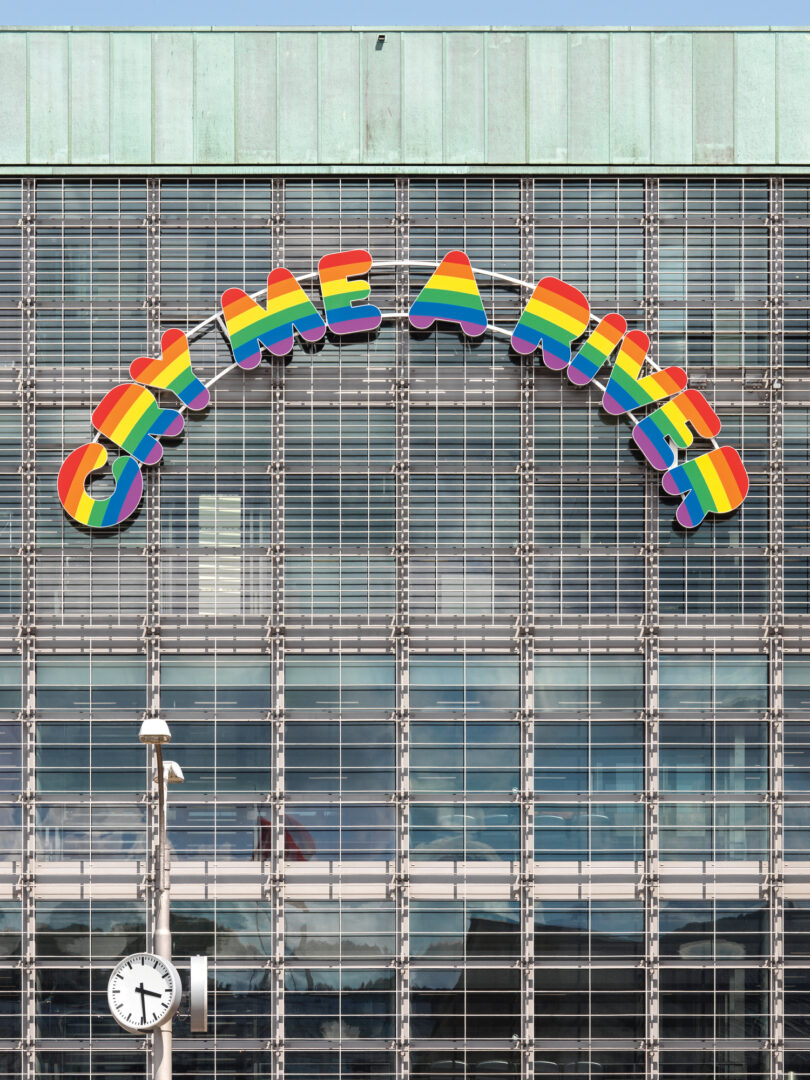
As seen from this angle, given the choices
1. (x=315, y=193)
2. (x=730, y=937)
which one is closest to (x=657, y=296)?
(x=315, y=193)

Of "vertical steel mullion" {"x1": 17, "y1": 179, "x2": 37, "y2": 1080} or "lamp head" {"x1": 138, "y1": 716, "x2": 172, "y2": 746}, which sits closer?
"lamp head" {"x1": 138, "y1": 716, "x2": 172, "y2": 746}

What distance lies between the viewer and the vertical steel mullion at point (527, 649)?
2366 cm

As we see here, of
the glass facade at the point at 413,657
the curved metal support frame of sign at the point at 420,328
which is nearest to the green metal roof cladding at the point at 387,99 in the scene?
the glass facade at the point at 413,657

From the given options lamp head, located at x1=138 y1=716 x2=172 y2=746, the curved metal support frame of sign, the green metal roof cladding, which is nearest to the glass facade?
the curved metal support frame of sign

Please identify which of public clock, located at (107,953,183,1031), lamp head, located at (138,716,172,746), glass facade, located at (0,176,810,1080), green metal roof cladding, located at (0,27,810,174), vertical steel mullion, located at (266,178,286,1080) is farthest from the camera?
green metal roof cladding, located at (0,27,810,174)

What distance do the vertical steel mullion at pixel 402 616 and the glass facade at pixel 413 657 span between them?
0.24 feet

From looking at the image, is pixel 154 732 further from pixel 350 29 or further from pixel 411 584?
pixel 350 29

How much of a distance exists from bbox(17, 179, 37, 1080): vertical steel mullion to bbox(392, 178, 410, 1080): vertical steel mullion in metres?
7.37

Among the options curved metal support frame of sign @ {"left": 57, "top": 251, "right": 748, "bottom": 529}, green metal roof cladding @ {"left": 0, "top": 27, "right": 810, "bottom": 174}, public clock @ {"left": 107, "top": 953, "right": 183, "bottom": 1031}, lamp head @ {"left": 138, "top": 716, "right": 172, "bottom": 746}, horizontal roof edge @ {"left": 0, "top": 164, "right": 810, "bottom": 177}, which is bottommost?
public clock @ {"left": 107, "top": 953, "right": 183, "bottom": 1031}

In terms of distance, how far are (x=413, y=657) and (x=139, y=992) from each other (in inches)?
332

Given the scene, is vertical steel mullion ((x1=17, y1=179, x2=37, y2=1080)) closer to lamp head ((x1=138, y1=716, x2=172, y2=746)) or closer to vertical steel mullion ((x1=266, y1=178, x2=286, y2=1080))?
vertical steel mullion ((x1=266, y1=178, x2=286, y2=1080))

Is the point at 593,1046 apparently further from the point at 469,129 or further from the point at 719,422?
the point at 469,129

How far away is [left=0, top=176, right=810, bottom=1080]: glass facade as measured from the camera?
77.7 ft

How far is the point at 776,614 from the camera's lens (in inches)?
958
